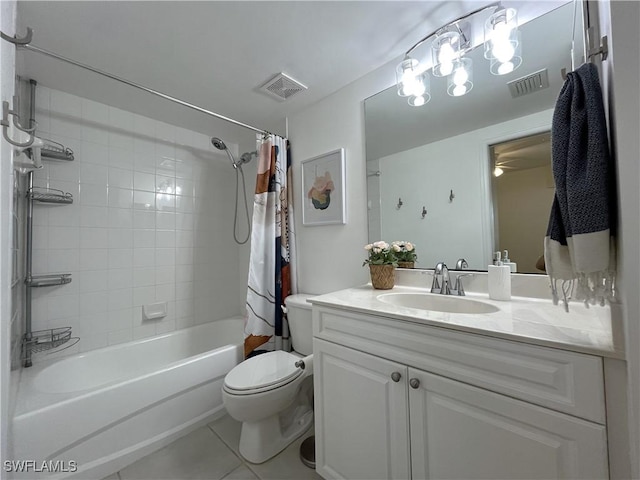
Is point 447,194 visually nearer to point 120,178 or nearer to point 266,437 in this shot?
point 266,437

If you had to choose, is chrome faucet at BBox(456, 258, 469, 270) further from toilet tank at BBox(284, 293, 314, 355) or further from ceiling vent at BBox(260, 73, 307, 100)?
ceiling vent at BBox(260, 73, 307, 100)

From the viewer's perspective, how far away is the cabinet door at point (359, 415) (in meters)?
0.90

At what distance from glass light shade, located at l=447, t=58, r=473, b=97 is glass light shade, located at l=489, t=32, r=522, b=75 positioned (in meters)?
0.10

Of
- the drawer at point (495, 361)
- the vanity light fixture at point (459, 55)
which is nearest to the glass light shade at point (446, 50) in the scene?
the vanity light fixture at point (459, 55)

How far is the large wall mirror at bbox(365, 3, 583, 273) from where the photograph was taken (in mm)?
1060

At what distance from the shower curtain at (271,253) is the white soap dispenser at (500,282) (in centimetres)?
126

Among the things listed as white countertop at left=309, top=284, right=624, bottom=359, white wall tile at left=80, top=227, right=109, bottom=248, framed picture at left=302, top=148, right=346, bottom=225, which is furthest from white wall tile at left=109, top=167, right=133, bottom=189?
white countertop at left=309, top=284, right=624, bottom=359

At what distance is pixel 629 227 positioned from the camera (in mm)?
480

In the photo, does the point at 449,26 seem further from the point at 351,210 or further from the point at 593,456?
the point at 593,456

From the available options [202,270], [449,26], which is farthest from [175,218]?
[449,26]

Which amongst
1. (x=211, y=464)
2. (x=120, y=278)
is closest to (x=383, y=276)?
(x=211, y=464)

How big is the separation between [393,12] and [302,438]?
2.25 m

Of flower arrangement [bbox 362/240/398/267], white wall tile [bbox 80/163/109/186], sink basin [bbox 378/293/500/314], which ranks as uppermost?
white wall tile [bbox 80/163/109/186]

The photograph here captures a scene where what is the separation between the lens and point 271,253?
1.88m
